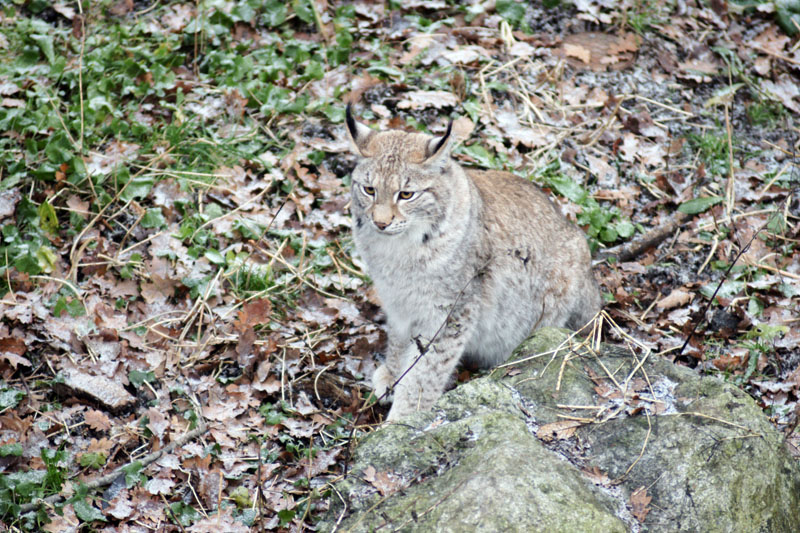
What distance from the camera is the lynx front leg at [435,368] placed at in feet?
15.4

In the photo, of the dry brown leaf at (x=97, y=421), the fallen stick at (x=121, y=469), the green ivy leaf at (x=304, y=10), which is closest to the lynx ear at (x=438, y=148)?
the fallen stick at (x=121, y=469)

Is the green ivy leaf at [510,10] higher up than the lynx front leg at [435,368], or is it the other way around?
the green ivy leaf at [510,10]

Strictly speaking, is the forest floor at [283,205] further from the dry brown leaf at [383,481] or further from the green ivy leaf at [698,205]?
the dry brown leaf at [383,481]

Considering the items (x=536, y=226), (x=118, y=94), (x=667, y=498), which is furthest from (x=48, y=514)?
(x=118, y=94)

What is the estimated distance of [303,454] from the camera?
4.32m

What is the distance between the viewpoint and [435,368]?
4766mm

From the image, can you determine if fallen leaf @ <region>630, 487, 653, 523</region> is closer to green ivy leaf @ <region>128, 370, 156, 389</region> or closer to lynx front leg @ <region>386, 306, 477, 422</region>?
lynx front leg @ <region>386, 306, 477, 422</region>

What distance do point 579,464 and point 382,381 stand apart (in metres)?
2.03

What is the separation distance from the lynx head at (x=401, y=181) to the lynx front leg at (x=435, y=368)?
2.11 ft

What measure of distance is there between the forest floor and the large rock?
2.02 ft

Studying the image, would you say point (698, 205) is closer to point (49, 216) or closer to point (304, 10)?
point (304, 10)

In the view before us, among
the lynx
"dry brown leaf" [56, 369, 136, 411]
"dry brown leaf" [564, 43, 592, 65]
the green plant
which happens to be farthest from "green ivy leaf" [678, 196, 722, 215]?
"dry brown leaf" [56, 369, 136, 411]

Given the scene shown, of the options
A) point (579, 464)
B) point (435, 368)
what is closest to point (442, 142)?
point (435, 368)

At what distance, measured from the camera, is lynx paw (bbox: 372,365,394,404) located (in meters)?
4.95
